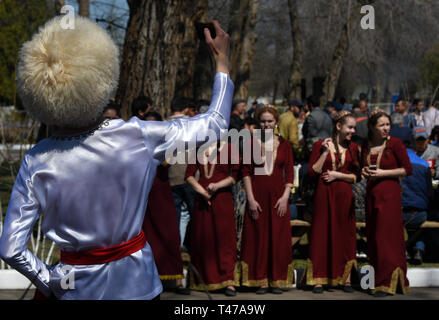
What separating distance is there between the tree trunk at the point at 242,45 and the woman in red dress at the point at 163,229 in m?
10.6

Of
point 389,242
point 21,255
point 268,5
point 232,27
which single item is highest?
point 268,5

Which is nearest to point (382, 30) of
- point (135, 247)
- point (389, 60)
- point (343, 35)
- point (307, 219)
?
point (343, 35)

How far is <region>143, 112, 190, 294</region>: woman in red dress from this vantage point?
21.7 ft

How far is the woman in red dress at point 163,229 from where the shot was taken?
6.61 m

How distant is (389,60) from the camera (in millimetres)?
28484

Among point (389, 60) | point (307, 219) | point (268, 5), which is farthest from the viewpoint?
point (389, 60)

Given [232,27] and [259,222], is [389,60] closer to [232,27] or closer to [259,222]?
[232,27]

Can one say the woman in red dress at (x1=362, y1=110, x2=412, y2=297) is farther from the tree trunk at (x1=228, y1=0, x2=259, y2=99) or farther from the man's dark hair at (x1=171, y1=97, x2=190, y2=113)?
the tree trunk at (x1=228, y1=0, x2=259, y2=99)

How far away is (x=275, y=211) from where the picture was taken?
6.75 m

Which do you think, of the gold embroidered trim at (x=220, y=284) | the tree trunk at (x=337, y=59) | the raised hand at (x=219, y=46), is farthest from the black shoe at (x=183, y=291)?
the tree trunk at (x=337, y=59)

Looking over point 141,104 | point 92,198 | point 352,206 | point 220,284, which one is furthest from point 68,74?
point 141,104

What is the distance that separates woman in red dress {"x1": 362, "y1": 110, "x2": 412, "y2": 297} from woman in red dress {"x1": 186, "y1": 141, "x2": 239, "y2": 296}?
1.43 m

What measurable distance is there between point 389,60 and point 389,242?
76.2 feet
